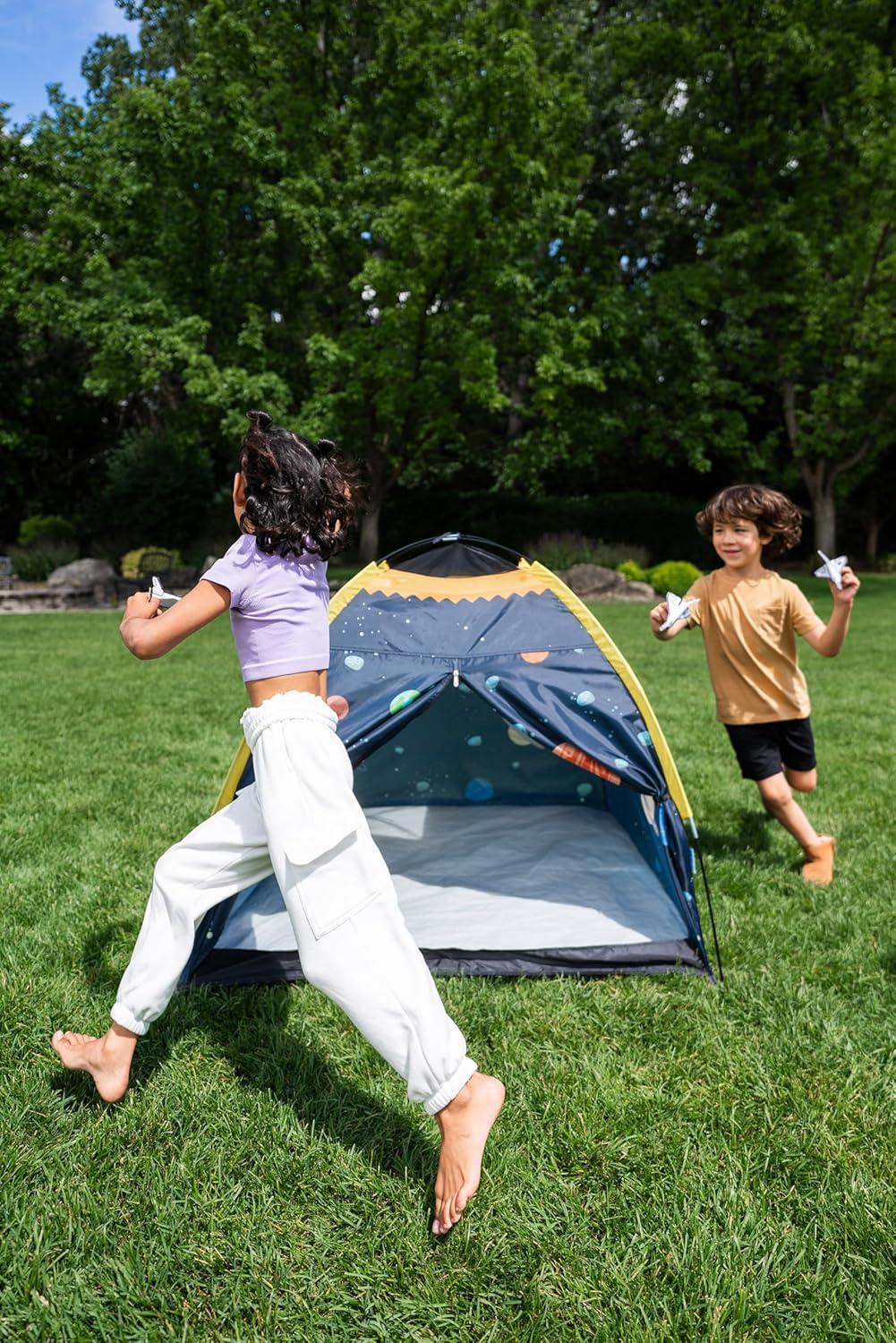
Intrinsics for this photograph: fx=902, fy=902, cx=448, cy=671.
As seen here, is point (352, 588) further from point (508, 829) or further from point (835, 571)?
point (835, 571)

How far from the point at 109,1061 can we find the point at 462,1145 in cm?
87

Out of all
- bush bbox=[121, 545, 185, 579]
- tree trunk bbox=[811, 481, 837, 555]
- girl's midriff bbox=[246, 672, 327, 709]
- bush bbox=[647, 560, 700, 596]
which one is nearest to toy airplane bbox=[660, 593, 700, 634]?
girl's midriff bbox=[246, 672, 327, 709]

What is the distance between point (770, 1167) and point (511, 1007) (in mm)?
856

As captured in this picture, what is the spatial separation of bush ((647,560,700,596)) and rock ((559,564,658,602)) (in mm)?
183

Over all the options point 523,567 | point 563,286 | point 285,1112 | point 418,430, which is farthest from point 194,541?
point 285,1112

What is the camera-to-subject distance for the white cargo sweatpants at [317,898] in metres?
1.84

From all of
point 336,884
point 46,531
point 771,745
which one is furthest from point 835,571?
point 46,531

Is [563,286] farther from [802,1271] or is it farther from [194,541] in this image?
[802,1271]

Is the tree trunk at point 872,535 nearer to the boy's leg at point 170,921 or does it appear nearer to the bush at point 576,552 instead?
the bush at point 576,552

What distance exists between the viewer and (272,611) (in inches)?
81.7

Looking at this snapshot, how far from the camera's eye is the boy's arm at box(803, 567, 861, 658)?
3.03 meters

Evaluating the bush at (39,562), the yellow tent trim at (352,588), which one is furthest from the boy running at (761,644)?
the bush at (39,562)

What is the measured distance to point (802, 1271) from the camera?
68.2 inches

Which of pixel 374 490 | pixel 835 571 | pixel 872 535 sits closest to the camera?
pixel 835 571
